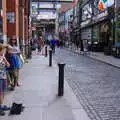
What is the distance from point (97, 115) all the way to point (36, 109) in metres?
1.50

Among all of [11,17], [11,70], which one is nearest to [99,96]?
[11,70]

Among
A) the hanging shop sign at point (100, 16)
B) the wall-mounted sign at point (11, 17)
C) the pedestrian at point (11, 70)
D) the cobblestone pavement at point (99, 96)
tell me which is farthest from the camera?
the hanging shop sign at point (100, 16)

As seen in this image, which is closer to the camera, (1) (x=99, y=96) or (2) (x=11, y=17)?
(1) (x=99, y=96)

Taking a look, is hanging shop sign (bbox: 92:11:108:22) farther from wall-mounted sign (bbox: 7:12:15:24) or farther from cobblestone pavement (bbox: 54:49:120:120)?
cobblestone pavement (bbox: 54:49:120:120)

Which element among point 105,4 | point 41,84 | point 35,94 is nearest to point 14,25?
point 41,84

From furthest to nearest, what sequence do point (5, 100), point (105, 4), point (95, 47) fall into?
1. point (95, 47)
2. point (105, 4)
3. point (5, 100)

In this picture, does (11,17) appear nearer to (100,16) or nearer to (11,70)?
(11,70)

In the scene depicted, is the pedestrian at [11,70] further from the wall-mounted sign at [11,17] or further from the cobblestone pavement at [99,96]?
the wall-mounted sign at [11,17]

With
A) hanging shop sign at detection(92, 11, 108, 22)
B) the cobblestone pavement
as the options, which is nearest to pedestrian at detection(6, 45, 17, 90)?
the cobblestone pavement

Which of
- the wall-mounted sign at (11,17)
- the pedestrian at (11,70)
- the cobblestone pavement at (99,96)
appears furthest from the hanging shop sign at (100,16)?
the pedestrian at (11,70)

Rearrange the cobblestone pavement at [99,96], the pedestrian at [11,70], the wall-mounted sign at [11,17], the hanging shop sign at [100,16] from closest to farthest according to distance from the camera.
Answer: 1. the cobblestone pavement at [99,96]
2. the pedestrian at [11,70]
3. the wall-mounted sign at [11,17]
4. the hanging shop sign at [100,16]

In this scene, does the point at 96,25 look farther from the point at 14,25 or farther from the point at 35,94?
the point at 35,94

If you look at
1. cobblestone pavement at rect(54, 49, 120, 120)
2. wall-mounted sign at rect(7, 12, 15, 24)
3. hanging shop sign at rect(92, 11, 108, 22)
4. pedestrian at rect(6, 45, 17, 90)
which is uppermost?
hanging shop sign at rect(92, 11, 108, 22)

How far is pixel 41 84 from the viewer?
623 inches
